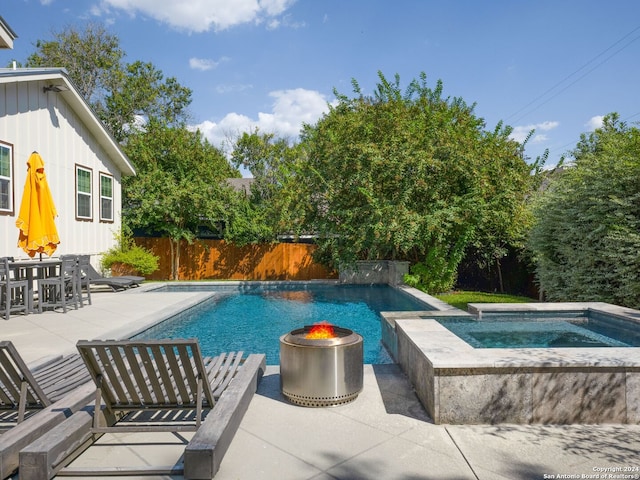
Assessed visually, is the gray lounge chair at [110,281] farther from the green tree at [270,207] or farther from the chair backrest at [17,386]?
the chair backrest at [17,386]

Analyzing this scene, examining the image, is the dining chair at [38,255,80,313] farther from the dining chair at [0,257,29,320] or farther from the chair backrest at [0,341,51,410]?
the chair backrest at [0,341,51,410]

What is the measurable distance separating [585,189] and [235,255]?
14321mm

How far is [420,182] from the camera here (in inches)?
490

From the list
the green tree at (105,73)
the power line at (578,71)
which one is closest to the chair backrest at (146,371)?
the power line at (578,71)

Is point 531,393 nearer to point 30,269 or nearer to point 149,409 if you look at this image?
point 149,409

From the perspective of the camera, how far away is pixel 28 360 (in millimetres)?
5566

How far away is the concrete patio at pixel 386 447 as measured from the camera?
9.63ft

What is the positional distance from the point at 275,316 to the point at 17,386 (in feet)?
24.9

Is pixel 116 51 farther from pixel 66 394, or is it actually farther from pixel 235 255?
pixel 66 394

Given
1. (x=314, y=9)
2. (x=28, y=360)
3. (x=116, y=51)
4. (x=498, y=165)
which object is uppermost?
(x=116, y=51)

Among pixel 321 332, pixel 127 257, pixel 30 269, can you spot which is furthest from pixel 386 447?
pixel 127 257

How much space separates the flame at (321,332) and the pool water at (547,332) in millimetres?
2720

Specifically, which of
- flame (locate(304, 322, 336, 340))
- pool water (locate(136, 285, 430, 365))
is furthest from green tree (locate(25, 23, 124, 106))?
flame (locate(304, 322, 336, 340))

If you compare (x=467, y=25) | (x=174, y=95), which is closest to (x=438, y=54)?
(x=467, y=25)
